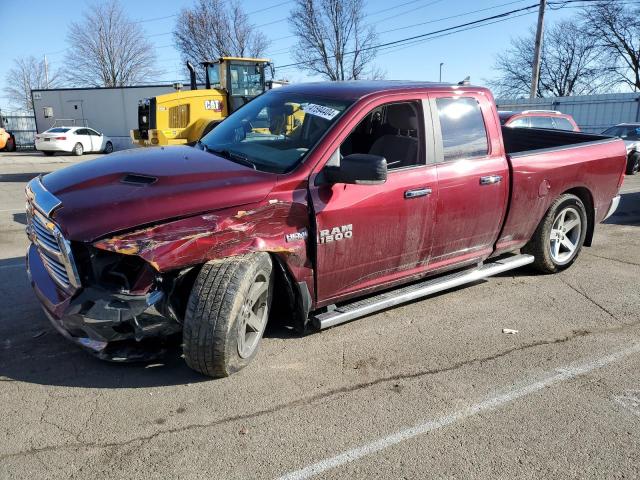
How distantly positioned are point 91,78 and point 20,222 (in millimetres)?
55244

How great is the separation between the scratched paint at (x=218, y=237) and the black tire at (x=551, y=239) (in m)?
3.06

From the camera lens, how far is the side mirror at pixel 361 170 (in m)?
3.49

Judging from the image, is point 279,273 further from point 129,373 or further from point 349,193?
point 129,373

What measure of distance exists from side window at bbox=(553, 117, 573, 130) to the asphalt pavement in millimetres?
8393

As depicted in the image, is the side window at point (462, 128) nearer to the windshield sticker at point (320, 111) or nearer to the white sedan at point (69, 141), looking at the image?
the windshield sticker at point (320, 111)

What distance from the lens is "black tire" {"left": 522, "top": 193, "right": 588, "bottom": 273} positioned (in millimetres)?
5461

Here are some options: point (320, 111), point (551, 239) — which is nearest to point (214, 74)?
point (551, 239)

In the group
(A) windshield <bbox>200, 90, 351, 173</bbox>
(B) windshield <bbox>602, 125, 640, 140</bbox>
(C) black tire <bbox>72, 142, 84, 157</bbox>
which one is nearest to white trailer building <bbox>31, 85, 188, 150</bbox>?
(C) black tire <bbox>72, 142, 84, 157</bbox>

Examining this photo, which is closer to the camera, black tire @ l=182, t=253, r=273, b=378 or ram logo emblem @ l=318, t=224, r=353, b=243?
black tire @ l=182, t=253, r=273, b=378

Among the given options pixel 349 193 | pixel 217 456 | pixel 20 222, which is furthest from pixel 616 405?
pixel 20 222

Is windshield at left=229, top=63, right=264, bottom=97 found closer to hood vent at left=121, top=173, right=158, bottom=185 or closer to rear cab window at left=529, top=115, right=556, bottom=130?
rear cab window at left=529, top=115, right=556, bottom=130

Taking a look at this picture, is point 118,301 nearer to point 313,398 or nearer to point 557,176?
point 313,398

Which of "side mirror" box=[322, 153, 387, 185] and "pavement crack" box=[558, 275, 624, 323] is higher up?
"side mirror" box=[322, 153, 387, 185]

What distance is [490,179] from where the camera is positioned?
4637mm
